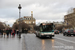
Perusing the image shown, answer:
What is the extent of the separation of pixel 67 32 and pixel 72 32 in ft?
4.02

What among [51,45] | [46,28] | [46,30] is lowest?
[51,45]

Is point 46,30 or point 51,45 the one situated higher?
point 46,30

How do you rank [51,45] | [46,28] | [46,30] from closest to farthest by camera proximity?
1. [51,45]
2. [46,30]
3. [46,28]

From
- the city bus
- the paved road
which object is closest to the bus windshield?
the city bus

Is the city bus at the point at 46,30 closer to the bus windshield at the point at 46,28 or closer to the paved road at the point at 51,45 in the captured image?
the bus windshield at the point at 46,28

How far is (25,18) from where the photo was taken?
165625 millimetres

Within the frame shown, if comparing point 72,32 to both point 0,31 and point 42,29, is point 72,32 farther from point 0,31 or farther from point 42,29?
point 0,31

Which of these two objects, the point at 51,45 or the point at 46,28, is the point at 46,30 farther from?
the point at 51,45

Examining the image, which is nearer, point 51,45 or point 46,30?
point 51,45

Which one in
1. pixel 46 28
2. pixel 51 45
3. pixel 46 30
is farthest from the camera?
pixel 46 28

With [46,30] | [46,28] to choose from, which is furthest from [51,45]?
[46,28]

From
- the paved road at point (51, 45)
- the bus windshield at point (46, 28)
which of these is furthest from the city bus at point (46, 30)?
the paved road at point (51, 45)

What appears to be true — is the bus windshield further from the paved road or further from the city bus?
the paved road

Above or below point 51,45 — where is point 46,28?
above
